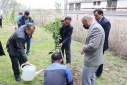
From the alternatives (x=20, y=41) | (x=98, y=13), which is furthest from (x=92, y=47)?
(x=20, y=41)

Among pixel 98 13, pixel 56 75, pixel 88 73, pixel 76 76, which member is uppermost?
pixel 98 13

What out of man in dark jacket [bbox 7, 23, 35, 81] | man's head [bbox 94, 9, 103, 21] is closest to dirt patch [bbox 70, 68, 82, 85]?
man in dark jacket [bbox 7, 23, 35, 81]

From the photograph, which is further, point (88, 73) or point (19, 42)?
point (19, 42)

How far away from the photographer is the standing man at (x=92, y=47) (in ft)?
6.34

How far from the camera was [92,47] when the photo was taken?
76.7 inches

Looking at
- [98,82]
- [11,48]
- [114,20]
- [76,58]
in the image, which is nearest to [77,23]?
[114,20]

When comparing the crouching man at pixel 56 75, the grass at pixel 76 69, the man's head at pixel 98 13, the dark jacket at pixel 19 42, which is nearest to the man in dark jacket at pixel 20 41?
the dark jacket at pixel 19 42

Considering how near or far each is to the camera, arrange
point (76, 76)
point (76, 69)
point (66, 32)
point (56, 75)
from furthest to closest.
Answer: point (76, 69), point (66, 32), point (76, 76), point (56, 75)

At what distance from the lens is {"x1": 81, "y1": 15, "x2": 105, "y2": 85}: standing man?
6.34ft

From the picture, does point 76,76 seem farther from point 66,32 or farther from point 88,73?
point 66,32

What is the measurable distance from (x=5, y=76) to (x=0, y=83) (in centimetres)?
35

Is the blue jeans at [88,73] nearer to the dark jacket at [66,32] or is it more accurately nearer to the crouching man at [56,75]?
the crouching man at [56,75]

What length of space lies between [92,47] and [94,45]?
0.17 feet

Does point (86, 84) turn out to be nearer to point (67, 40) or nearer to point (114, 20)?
point (67, 40)
